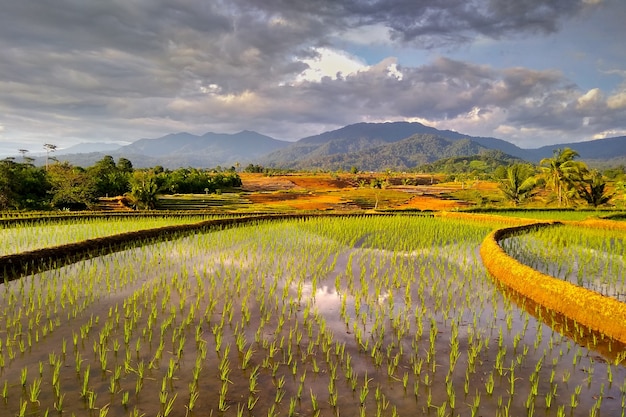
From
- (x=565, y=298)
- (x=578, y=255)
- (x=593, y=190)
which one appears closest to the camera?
(x=565, y=298)

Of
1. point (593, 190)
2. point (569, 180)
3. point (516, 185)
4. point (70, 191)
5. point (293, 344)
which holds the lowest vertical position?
point (293, 344)

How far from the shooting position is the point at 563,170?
103ft

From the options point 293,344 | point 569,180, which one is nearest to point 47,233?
point 293,344

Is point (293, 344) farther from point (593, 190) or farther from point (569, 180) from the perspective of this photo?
point (593, 190)

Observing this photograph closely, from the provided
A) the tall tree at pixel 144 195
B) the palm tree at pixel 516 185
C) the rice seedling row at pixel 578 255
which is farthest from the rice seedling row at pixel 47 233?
the palm tree at pixel 516 185

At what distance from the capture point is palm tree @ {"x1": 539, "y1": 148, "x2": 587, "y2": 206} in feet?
101

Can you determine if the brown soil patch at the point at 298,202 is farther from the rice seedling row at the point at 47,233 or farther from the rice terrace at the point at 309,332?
the rice terrace at the point at 309,332

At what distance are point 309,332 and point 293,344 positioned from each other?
0.47 meters

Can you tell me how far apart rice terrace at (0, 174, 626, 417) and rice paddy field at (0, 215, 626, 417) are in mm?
28

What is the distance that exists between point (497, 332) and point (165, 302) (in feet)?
19.0

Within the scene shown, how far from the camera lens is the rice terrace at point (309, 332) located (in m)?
4.21

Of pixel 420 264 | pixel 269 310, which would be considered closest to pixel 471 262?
pixel 420 264

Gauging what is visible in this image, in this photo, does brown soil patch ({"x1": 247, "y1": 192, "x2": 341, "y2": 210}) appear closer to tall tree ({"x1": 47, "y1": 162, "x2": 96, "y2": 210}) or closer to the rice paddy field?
tall tree ({"x1": 47, "y1": 162, "x2": 96, "y2": 210})

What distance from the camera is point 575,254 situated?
12.2 metres
